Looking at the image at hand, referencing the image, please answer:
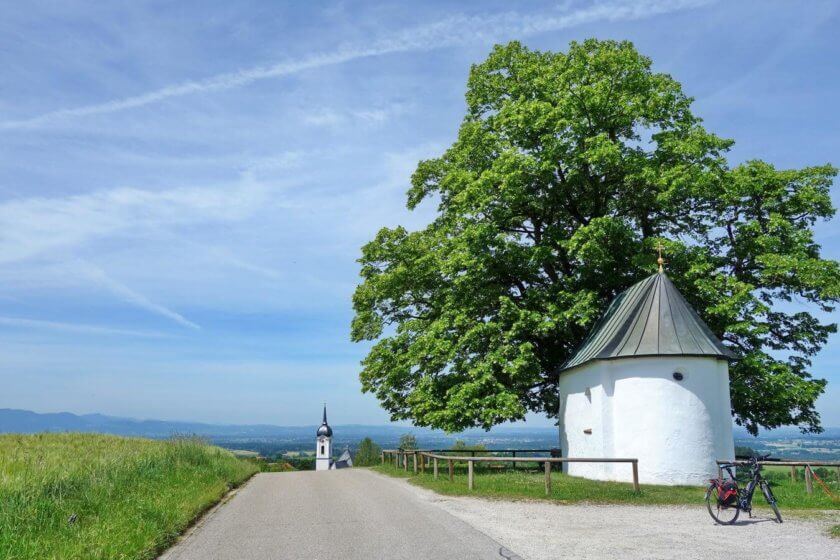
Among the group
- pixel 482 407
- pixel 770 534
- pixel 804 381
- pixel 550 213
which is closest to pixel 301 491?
pixel 482 407

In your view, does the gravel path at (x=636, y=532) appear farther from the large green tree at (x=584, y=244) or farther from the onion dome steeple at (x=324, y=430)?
the onion dome steeple at (x=324, y=430)

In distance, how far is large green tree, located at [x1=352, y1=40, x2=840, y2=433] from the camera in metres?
23.5

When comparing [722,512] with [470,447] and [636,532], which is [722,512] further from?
[470,447]

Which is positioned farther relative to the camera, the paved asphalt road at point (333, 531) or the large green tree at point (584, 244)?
the large green tree at point (584, 244)

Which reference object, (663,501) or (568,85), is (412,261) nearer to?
(568,85)

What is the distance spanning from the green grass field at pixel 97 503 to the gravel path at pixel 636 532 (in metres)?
5.11

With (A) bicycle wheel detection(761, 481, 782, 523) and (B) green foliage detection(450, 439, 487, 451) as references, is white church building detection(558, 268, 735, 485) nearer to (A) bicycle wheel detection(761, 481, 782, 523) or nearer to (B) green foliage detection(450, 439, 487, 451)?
(A) bicycle wheel detection(761, 481, 782, 523)

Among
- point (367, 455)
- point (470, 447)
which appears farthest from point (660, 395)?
point (367, 455)

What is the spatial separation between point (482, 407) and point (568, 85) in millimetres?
12401

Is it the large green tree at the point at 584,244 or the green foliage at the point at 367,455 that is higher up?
the large green tree at the point at 584,244

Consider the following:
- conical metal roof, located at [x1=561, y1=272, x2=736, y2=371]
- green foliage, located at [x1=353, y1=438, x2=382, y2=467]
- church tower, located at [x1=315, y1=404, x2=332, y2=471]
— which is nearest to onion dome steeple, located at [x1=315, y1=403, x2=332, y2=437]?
church tower, located at [x1=315, y1=404, x2=332, y2=471]

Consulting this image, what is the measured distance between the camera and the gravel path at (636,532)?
31.3 feet

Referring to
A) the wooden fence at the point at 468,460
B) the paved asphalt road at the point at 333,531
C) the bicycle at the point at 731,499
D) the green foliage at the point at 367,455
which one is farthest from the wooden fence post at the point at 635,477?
the green foliage at the point at 367,455

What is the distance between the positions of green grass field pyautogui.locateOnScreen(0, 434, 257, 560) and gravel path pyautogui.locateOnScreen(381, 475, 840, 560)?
511cm
